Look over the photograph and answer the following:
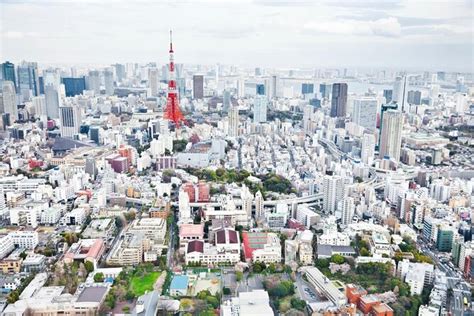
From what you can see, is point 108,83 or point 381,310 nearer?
point 381,310

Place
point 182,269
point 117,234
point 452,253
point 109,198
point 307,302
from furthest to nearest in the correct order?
1. point 109,198
2. point 117,234
3. point 452,253
4. point 182,269
5. point 307,302

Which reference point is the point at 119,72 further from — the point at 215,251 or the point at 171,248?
the point at 215,251

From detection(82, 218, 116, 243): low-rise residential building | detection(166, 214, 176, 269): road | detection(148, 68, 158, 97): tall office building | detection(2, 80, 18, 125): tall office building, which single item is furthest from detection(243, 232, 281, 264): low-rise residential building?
detection(148, 68, 158, 97): tall office building

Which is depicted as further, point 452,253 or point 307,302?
point 452,253

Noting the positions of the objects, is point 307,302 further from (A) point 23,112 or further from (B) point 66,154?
(A) point 23,112

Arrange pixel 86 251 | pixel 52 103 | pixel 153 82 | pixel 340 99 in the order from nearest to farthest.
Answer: pixel 86 251, pixel 52 103, pixel 340 99, pixel 153 82

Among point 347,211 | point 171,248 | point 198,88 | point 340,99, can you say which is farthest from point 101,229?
point 198,88

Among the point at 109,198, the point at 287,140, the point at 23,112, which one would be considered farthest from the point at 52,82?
the point at 109,198

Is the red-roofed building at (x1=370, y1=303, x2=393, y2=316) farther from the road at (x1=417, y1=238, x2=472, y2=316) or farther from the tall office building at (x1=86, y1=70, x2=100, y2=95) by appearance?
the tall office building at (x1=86, y1=70, x2=100, y2=95)
